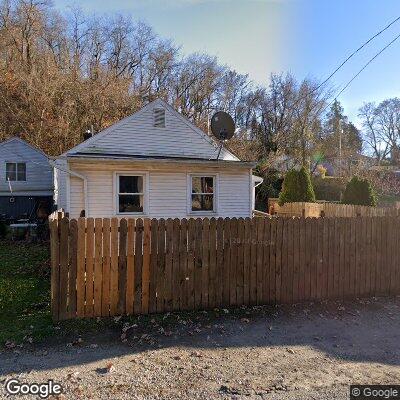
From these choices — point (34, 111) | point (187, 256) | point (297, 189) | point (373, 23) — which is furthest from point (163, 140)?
point (34, 111)

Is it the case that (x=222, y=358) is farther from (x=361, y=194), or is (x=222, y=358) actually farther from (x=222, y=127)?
(x=361, y=194)

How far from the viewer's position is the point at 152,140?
1462 cm

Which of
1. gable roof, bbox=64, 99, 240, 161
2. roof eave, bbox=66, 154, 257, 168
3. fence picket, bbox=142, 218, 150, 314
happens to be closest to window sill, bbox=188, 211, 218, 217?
roof eave, bbox=66, 154, 257, 168

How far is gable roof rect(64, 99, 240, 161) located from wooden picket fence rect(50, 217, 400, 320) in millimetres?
8592

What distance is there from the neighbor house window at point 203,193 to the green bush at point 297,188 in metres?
10.3

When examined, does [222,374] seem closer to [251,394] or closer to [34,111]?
[251,394]

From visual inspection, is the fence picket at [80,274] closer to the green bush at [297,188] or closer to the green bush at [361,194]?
the green bush at [361,194]

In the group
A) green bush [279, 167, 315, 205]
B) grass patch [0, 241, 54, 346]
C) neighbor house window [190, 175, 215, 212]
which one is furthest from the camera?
green bush [279, 167, 315, 205]

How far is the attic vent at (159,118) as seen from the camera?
1477 cm

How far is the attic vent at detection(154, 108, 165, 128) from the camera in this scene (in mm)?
14766

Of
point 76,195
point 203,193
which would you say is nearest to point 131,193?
point 76,195

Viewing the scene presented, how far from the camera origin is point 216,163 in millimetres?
13906

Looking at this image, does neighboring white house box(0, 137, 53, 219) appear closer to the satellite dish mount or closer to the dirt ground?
the satellite dish mount

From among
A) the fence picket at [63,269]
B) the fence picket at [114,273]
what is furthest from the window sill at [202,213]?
the fence picket at [63,269]
